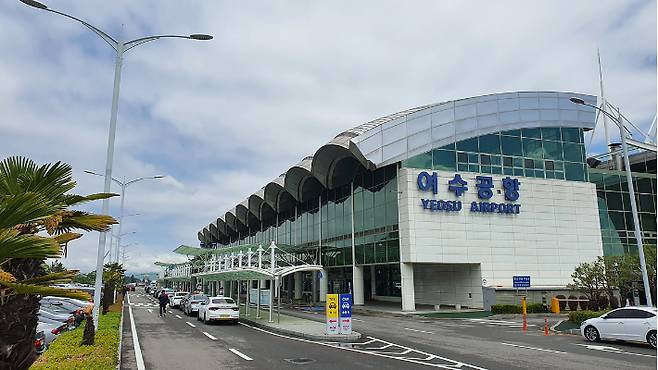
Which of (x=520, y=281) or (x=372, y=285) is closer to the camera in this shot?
(x=520, y=281)

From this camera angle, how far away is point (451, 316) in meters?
33.2

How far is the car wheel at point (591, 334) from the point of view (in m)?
19.2

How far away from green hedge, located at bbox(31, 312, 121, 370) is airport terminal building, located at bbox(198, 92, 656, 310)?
22.7m

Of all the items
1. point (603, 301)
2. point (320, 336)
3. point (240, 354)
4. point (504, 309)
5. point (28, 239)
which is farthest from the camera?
point (504, 309)

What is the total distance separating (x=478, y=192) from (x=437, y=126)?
19.5 feet

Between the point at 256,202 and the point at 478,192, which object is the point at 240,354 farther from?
the point at 256,202

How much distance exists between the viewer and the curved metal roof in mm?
38438

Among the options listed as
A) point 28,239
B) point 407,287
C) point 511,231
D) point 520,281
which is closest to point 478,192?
point 511,231

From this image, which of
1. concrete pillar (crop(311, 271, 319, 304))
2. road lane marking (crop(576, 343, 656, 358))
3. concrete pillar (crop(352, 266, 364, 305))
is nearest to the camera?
road lane marking (crop(576, 343, 656, 358))

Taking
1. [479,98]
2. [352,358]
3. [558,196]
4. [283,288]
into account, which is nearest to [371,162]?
[479,98]

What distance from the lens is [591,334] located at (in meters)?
19.4

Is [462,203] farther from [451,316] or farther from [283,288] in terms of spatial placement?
[283,288]

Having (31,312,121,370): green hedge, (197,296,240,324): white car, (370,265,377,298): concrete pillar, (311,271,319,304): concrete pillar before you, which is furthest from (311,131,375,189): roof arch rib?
(31,312,121,370): green hedge

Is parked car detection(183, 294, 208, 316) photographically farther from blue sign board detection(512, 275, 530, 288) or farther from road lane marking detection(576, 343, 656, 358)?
road lane marking detection(576, 343, 656, 358)
